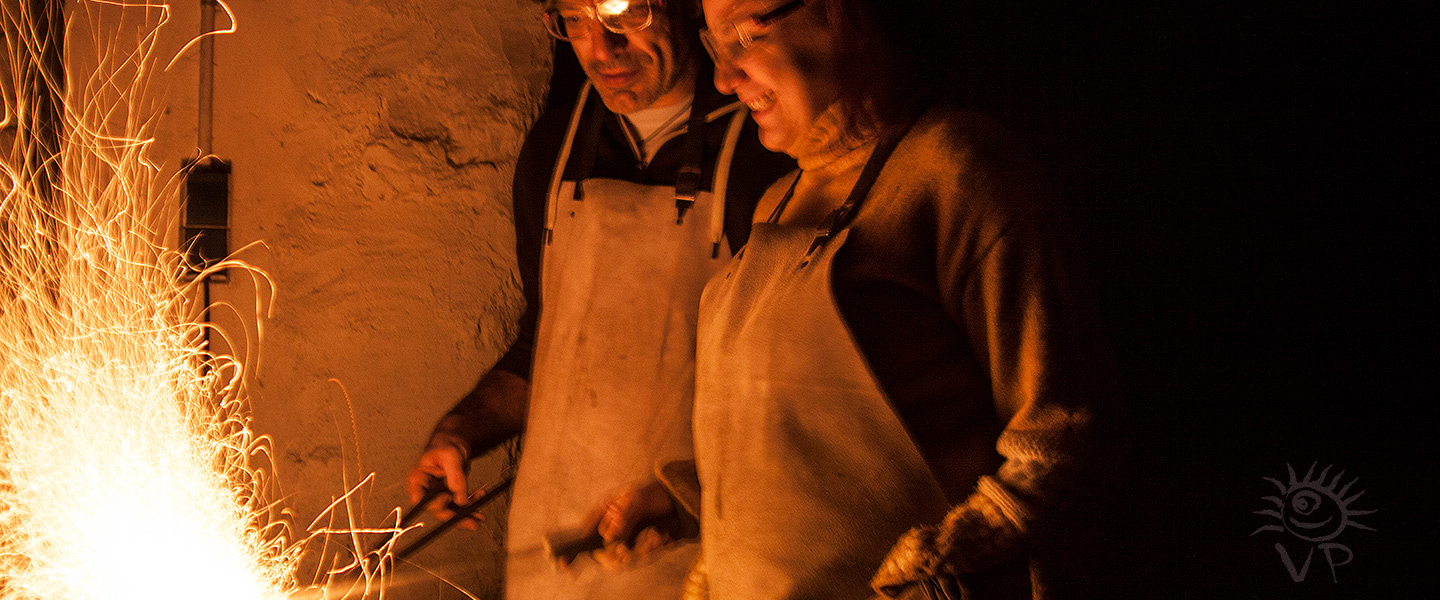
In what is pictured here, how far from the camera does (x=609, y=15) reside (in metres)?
1.90

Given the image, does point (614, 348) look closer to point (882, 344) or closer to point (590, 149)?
point (590, 149)

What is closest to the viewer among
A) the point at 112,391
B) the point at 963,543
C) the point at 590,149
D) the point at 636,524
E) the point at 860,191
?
the point at 963,543

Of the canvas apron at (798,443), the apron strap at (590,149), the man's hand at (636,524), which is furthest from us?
the apron strap at (590,149)

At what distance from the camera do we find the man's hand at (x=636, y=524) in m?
1.79

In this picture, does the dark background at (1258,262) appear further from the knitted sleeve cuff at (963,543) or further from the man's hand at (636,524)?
the man's hand at (636,524)

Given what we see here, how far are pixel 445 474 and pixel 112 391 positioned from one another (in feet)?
3.73

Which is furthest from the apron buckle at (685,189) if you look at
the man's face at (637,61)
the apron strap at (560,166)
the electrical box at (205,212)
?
the electrical box at (205,212)

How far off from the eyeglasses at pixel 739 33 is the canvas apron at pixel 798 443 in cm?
34

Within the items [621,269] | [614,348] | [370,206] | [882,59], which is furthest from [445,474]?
[882,59]

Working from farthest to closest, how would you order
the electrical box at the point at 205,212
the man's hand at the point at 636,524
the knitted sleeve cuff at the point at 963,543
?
1. the electrical box at the point at 205,212
2. the man's hand at the point at 636,524
3. the knitted sleeve cuff at the point at 963,543

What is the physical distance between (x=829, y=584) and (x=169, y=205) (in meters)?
2.64

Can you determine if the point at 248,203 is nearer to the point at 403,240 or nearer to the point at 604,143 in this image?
the point at 403,240

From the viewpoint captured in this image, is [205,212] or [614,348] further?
[205,212]

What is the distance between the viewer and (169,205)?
2.54 metres
